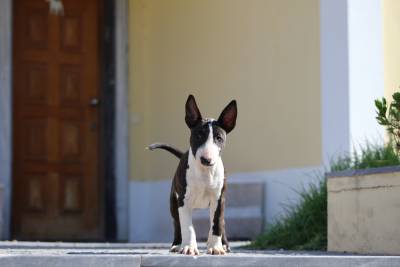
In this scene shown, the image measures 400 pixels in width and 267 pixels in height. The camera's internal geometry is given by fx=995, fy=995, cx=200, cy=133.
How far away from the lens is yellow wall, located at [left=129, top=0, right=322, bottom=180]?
859cm

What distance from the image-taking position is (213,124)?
509cm

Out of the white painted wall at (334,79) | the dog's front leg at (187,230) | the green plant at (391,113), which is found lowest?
the dog's front leg at (187,230)

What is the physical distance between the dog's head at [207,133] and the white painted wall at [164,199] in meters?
3.36

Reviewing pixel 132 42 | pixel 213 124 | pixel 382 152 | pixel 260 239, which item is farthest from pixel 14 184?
pixel 213 124

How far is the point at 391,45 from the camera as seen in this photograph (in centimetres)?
861

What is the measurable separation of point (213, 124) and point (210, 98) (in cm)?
451

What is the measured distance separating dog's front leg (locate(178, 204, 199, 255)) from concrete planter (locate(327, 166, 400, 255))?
1.34m

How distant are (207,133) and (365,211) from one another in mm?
1511

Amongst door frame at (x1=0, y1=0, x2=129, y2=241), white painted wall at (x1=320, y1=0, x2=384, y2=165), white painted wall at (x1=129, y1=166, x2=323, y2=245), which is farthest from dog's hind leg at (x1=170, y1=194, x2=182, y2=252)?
door frame at (x1=0, y1=0, x2=129, y2=241)

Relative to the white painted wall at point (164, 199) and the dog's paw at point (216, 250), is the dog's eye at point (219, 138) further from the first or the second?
the white painted wall at point (164, 199)

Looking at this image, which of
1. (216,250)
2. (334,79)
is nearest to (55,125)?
(334,79)

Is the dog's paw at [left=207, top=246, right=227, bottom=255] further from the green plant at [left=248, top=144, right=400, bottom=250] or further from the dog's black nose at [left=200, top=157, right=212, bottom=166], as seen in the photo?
the green plant at [left=248, top=144, right=400, bottom=250]

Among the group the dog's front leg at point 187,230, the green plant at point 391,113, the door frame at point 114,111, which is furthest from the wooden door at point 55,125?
the dog's front leg at point 187,230

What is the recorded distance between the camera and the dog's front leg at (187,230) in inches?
199
